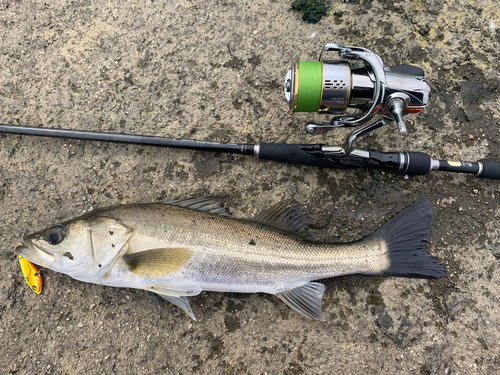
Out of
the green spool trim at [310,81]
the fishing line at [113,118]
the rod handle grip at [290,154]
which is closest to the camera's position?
the green spool trim at [310,81]

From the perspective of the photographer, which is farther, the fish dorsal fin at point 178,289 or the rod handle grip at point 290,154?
the rod handle grip at point 290,154

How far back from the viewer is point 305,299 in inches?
93.0

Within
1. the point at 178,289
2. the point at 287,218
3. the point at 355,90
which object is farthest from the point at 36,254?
the point at 355,90

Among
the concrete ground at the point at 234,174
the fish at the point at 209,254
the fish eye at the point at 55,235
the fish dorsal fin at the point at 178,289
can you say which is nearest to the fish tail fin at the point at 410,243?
the fish at the point at 209,254

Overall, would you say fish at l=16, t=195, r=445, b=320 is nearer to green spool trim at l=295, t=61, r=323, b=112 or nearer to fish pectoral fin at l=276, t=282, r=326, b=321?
fish pectoral fin at l=276, t=282, r=326, b=321

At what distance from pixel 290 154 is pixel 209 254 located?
94 centimetres

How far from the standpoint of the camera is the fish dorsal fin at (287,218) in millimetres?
2406

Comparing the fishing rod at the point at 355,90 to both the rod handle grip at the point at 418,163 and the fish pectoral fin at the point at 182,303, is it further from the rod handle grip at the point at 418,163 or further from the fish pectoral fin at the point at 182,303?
the fish pectoral fin at the point at 182,303

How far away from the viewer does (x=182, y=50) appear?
9.49 feet

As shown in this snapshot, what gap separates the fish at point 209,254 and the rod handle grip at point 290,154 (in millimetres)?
527

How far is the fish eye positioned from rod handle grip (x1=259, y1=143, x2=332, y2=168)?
150cm

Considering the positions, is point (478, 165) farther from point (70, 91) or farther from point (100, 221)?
point (70, 91)

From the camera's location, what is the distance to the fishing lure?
8.16 feet

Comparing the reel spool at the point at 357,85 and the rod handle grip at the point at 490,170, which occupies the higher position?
the reel spool at the point at 357,85
